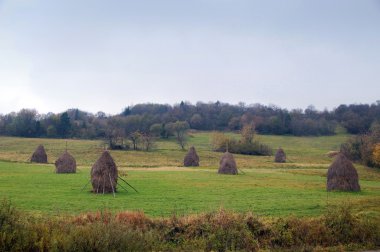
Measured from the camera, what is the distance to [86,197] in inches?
922

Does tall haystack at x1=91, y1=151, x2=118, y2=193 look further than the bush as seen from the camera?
No

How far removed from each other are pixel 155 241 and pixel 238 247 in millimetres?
2676

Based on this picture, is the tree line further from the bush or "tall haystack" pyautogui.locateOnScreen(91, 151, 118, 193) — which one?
"tall haystack" pyautogui.locateOnScreen(91, 151, 118, 193)

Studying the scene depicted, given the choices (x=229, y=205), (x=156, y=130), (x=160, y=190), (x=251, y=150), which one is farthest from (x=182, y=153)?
(x=229, y=205)

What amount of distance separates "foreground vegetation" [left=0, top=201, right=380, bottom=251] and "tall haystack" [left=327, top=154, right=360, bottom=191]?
13548mm

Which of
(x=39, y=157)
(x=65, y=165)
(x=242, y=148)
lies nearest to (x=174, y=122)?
(x=242, y=148)

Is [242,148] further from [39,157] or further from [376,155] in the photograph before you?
[39,157]

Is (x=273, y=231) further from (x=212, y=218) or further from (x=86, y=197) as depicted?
(x=86, y=197)

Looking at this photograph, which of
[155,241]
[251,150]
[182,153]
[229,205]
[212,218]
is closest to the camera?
[155,241]

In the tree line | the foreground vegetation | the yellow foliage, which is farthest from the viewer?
the tree line

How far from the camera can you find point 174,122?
4921 inches

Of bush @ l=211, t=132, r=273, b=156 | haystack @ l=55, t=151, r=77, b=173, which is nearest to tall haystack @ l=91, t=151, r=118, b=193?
haystack @ l=55, t=151, r=77, b=173

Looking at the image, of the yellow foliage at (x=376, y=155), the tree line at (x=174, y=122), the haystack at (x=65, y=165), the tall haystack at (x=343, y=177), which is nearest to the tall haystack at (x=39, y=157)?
the haystack at (x=65, y=165)

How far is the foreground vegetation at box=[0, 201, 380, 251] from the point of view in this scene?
11688 millimetres
